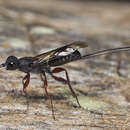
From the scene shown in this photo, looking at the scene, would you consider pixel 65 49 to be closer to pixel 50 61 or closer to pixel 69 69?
pixel 50 61

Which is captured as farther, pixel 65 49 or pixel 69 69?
pixel 69 69

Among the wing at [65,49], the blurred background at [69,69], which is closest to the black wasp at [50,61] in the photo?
the wing at [65,49]

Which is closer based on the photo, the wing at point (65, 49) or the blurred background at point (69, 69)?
the blurred background at point (69, 69)

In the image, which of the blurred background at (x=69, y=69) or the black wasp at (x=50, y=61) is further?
the black wasp at (x=50, y=61)

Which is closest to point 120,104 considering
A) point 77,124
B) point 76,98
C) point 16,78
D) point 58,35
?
point 76,98

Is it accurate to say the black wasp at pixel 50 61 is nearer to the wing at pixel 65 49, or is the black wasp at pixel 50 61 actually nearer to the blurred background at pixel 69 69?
the wing at pixel 65 49

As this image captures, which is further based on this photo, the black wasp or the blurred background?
Answer: the black wasp

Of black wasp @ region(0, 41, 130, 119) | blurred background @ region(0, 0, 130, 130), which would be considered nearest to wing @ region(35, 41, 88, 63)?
black wasp @ region(0, 41, 130, 119)

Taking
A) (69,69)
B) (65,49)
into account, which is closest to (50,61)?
(65,49)

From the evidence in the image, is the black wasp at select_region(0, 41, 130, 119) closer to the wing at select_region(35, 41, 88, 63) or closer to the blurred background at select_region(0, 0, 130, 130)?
the wing at select_region(35, 41, 88, 63)
